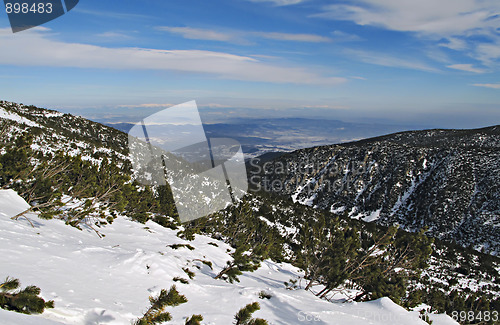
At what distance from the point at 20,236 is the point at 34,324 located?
11.7ft

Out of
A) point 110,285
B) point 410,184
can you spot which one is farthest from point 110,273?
point 410,184

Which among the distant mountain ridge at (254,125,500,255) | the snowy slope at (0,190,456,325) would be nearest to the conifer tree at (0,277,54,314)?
the snowy slope at (0,190,456,325)

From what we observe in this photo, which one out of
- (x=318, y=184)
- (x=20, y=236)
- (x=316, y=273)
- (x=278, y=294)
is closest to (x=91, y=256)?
(x=20, y=236)

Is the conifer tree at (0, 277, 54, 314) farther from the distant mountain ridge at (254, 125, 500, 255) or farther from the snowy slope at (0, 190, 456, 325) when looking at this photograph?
the distant mountain ridge at (254, 125, 500, 255)

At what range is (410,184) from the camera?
63375 millimetres

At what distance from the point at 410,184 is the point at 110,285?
236 feet

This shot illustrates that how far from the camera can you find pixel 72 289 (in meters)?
3.90

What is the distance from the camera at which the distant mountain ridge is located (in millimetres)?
48844

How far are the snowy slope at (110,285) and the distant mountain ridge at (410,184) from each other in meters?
51.7

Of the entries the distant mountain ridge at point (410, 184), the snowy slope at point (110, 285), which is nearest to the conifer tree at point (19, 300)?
the snowy slope at point (110, 285)

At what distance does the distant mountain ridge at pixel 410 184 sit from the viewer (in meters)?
48.8

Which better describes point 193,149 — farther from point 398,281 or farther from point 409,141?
point 409,141

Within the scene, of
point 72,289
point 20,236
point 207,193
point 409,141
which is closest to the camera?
point 72,289

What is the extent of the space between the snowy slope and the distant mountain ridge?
51.7m
